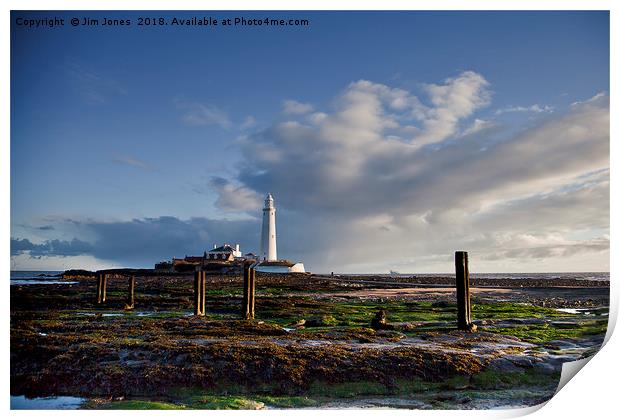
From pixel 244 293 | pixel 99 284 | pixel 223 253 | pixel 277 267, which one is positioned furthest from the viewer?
pixel 223 253

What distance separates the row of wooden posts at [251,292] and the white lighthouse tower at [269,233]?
1944cm

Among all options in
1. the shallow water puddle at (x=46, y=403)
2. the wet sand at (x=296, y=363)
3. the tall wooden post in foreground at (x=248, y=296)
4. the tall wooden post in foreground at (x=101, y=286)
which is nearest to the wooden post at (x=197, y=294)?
the tall wooden post in foreground at (x=248, y=296)

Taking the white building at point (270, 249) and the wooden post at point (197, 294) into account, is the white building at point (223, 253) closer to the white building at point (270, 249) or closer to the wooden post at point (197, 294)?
the white building at point (270, 249)

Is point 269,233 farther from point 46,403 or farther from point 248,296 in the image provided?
point 46,403

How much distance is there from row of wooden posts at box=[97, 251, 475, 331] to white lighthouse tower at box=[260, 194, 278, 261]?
19.4 metres

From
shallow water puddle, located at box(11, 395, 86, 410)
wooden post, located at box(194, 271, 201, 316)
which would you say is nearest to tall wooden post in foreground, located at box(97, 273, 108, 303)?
wooden post, located at box(194, 271, 201, 316)

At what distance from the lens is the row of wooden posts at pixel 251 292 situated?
1384 cm

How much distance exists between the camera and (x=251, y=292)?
56.0ft

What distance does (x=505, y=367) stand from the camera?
1021 cm

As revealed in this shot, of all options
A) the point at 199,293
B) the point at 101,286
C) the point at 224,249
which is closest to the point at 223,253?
the point at 224,249

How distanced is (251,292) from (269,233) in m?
25.2
